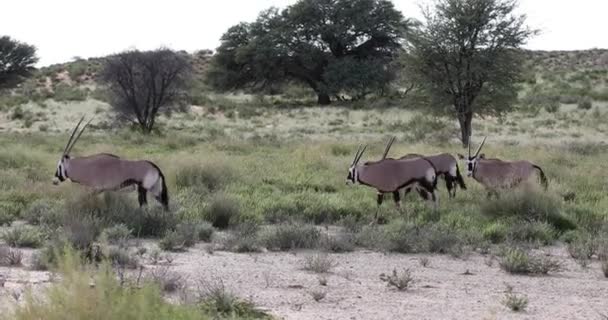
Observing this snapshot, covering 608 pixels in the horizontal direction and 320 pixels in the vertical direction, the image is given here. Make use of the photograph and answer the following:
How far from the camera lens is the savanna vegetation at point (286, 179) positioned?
724cm

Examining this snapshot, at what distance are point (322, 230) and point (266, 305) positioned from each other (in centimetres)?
423

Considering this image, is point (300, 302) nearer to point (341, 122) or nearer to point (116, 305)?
point (116, 305)

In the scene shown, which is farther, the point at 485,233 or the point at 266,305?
the point at 485,233

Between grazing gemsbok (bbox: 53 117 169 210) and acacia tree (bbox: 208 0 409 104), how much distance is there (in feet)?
99.9

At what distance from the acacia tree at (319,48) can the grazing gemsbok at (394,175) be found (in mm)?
29358

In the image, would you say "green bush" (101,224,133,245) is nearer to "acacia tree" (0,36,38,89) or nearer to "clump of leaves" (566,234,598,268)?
"clump of leaves" (566,234,598,268)

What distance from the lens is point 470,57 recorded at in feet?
74.0

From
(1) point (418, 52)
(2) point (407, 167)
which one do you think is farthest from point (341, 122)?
(2) point (407, 167)

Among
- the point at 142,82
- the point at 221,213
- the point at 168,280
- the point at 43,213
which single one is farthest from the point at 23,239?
the point at 142,82

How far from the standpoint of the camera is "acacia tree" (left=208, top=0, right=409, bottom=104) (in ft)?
136

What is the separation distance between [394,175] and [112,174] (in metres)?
4.10

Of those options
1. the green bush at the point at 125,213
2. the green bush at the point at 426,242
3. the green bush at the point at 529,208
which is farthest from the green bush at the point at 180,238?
the green bush at the point at 529,208

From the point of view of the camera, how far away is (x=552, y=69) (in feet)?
188

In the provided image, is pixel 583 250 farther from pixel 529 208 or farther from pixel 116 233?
pixel 116 233
